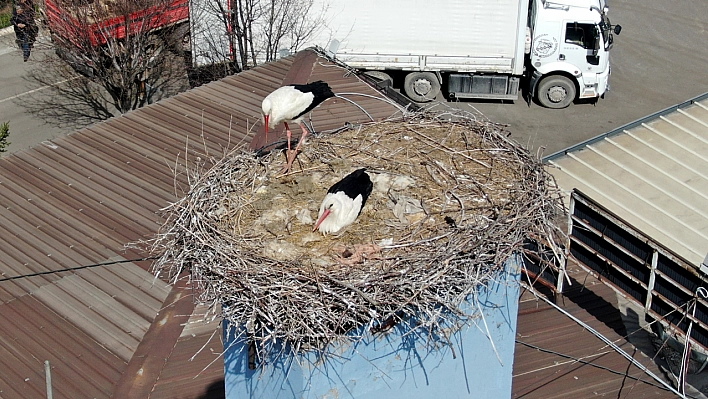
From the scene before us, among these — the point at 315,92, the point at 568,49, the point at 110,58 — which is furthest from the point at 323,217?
the point at 568,49

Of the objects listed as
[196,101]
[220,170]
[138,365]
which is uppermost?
[220,170]

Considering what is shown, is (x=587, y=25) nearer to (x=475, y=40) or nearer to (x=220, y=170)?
(x=475, y=40)

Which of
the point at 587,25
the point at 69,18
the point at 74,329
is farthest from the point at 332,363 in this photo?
the point at 587,25

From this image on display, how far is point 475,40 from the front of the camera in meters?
20.8

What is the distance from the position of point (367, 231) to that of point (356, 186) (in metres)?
0.39

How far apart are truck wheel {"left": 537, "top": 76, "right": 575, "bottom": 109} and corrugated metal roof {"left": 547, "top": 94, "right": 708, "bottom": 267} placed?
217 inches

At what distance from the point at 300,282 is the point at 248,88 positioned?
9.12 metres

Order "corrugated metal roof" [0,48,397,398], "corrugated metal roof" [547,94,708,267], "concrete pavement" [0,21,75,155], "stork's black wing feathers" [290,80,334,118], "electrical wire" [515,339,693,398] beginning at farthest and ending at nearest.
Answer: "concrete pavement" [0,21,75,155]
"corrugated metal roof" [547,94,708,267]
"corrugated metal roof" [0,48,397,398]
"stork's black wing feathers" [290,80,334,118]
"electrical wire" [515,339,693,398]

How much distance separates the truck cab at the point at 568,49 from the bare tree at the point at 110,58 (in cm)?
939

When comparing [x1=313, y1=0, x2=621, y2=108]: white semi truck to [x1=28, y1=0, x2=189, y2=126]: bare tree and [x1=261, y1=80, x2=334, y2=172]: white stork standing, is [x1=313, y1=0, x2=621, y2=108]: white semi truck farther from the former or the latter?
[x1=261, y1=80, x2=334, y2=172]: white stork standing

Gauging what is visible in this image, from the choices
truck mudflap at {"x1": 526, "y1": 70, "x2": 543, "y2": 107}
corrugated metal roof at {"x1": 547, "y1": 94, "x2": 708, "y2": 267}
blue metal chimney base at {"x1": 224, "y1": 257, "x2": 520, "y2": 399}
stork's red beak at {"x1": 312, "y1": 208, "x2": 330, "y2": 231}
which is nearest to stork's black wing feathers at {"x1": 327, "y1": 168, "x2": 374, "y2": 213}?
stork's red beak at {"x1": 312, "y1": 208, "x2": 330, "y2": 231}

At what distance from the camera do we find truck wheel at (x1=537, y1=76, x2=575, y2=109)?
21.8 metres

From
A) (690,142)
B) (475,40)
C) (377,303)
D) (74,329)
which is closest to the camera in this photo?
(377,303)

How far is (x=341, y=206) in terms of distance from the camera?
6.65m
